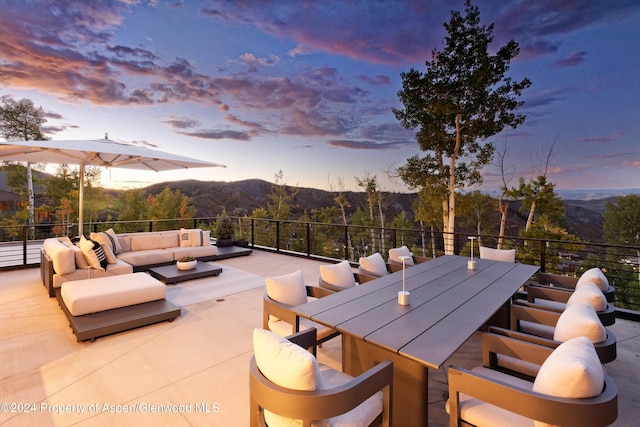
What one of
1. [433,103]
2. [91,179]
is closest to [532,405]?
[433,103]

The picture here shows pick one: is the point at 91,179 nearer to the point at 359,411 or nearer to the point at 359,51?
the point at 359,51

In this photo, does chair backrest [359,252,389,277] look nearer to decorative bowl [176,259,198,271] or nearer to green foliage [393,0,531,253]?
decorative bowl [176,259,198,271]

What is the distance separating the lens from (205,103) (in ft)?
35.5

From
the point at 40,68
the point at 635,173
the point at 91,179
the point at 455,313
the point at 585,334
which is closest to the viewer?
the point at 585,334

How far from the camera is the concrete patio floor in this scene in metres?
2.06

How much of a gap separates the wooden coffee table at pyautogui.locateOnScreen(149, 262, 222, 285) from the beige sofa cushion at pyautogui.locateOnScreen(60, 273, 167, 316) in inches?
42.5

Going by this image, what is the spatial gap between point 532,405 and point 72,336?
158 inches

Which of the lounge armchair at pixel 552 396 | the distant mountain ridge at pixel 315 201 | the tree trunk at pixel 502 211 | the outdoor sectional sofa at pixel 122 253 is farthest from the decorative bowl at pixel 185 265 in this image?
the tree trunk at pixel 502 211

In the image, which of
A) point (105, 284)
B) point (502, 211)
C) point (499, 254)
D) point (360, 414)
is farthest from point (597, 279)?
point (502, 211)

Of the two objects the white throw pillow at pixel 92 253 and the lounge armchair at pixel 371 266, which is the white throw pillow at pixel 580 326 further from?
the white throw pillow at pixel 92 253

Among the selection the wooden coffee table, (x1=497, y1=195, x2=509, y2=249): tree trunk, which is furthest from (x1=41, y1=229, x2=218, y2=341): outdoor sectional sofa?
(x1=497, y1=195, x2=509, y2=249): tree trunk

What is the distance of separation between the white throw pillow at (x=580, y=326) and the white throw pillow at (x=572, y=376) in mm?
465

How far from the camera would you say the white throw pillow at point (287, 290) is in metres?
2.63

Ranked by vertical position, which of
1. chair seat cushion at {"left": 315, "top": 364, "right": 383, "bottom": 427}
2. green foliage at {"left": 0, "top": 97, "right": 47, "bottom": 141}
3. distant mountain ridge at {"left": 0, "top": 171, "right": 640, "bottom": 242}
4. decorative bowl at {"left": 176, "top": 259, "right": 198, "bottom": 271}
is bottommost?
decorative bowl at {"left": 176, "top": 259, "right": 198, "bottom": 271}
